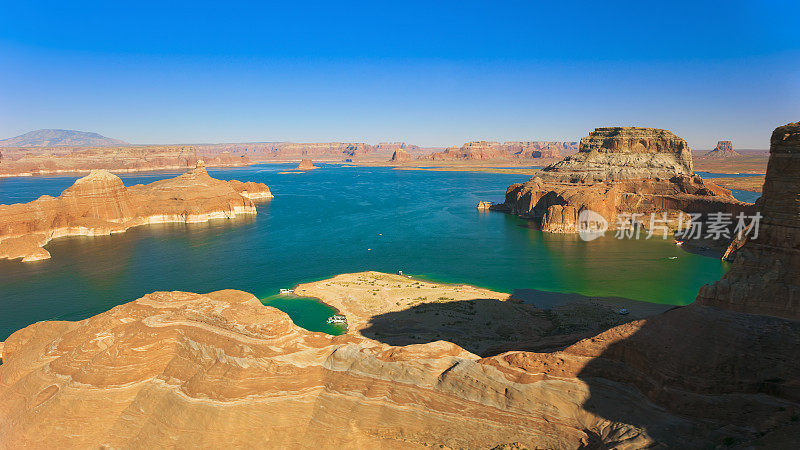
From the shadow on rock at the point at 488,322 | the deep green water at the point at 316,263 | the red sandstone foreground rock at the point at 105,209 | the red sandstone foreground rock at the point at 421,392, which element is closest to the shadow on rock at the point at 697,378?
the red sandstone foreground rock at the point at 421,392

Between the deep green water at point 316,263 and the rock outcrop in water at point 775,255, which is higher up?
the rock outcrop in water at point 775,255

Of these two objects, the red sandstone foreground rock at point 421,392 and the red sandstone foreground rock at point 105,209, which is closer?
the red sandstone foreground rock at point 421,392

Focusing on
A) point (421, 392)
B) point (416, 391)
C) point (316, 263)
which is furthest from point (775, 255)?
point (316, 263)

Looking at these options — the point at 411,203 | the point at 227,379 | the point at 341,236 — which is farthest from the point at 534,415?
the point at 411,203

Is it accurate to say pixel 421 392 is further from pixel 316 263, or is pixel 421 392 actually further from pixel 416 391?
pixel 316 263

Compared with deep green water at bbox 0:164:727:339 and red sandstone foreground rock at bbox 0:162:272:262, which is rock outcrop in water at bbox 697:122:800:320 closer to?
deep green water at bbox 0:164:727:339

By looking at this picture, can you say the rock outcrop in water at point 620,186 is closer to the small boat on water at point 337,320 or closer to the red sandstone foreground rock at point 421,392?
the red sandstone foreground rock at point 421,392
